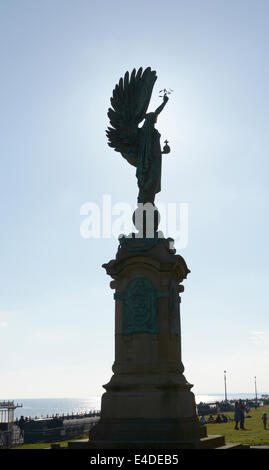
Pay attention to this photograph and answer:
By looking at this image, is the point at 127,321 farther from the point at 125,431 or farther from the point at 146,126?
the point at 146,126

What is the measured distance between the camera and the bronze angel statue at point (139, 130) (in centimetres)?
1809

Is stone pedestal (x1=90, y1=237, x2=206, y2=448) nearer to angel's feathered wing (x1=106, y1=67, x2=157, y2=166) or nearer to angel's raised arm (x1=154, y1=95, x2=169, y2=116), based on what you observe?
angel's feathered wing (x1=106, y1=67, x2=157, y2=166)

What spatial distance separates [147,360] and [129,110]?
28.9ft

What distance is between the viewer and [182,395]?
15.3 m

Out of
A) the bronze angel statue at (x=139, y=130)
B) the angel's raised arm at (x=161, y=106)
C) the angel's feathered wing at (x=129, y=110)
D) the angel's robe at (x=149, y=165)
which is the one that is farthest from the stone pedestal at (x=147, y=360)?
the angel's raised arm at (x=161, y=106)

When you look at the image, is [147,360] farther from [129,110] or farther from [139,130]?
[129,110]

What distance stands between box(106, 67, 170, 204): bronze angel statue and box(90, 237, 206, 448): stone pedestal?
2427 mm

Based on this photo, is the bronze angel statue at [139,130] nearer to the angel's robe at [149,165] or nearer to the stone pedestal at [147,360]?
the angel's robe at [149,165]

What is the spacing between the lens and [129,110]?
19.2 meters

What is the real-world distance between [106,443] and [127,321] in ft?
11.6

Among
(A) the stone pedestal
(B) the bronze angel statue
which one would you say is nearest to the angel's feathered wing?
(B) the bronze angel statue

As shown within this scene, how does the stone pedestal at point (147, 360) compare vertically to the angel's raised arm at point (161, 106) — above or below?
below
